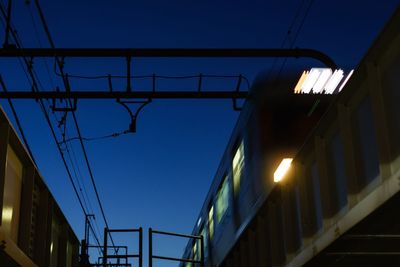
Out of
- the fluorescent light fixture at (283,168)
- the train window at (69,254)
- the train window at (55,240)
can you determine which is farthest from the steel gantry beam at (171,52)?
the fluorescent light fixture at (283,168)

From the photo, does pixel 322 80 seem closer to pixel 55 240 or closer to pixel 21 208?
pixel 55 240

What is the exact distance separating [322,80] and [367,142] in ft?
13.9

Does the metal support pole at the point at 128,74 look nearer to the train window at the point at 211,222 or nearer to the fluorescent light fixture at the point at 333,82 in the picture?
the fluorescent light fixture at the point at 333,82

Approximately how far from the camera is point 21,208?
236 inches

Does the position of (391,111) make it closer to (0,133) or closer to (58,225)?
(0,133)

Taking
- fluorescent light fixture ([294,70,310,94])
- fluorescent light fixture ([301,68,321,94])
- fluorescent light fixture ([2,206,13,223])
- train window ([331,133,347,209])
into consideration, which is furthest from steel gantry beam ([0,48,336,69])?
train window ([331,133,347,209])

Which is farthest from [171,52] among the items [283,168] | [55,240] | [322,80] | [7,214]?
[7,214]

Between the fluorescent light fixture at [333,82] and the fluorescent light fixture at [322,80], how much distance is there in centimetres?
5

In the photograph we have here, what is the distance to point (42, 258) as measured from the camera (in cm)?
670

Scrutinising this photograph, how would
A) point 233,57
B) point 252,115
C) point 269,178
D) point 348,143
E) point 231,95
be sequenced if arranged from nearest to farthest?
point 348,143, point 269,178, point 252,115, point 233,57, point 231,95

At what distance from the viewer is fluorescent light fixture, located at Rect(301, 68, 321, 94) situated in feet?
27.6

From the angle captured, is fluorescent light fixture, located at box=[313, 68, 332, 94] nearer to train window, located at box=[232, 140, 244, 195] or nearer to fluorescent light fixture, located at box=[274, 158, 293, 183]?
train window, located at box=[232, 140, 244, 195]

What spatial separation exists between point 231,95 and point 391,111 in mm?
7254

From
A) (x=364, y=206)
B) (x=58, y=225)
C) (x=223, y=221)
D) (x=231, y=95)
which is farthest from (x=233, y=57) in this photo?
(x=364, y=206)
